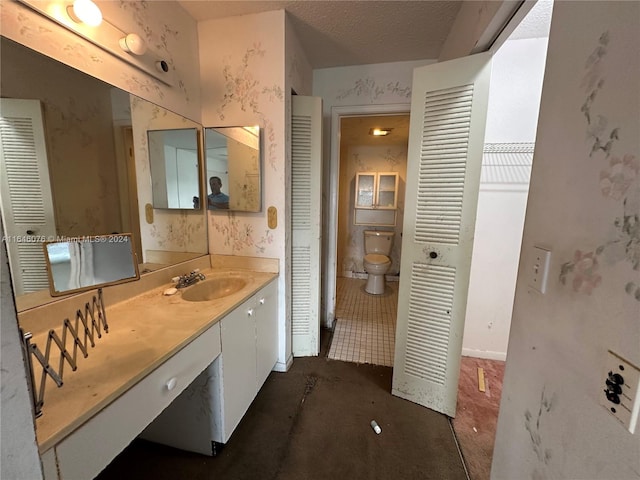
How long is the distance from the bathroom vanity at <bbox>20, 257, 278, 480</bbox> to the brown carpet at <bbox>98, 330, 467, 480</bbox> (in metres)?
0.17

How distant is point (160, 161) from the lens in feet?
4.75

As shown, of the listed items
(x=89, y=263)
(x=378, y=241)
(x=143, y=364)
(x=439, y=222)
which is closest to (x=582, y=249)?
(x=439, y=222)

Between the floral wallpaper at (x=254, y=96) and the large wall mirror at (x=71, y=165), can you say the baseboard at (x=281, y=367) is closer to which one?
the floral wallpaper at (x=254, y=96)

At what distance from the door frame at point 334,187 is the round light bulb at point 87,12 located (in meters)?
1.63

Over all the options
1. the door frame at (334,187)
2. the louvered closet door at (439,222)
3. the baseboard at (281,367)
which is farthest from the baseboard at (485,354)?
the baseboard at (281,367)

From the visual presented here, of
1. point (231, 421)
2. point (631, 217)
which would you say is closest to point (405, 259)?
point (631, 217)

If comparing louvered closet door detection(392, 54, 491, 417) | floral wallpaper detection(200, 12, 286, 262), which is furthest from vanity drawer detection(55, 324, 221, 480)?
louvered closet door detection(392, 54, 491, 417)

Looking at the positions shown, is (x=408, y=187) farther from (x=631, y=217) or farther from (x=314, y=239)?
(x=631, y=217)

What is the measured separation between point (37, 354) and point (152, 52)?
147cm

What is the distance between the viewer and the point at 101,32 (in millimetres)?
1065

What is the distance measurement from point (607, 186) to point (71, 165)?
5.41 feet

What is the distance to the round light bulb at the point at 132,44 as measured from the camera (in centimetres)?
113

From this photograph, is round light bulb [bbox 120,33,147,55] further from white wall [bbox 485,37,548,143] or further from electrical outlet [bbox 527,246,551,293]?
white wall [bbox 485,37,548,143]

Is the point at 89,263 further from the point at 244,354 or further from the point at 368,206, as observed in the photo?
the point at 368,206
